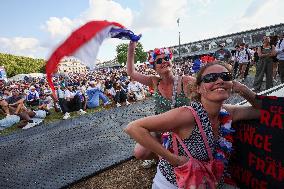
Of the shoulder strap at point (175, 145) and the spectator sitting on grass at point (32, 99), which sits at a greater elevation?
the shoulder strap at point (175, 145)

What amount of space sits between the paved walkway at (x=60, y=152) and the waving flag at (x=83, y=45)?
3.07 m

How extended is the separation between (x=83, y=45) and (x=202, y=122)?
1.14m

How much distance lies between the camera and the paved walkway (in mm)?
5215

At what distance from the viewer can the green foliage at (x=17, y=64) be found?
58750 mm

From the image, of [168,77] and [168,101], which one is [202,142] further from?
[168,77]

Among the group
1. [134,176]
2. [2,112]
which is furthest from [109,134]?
[2,112]

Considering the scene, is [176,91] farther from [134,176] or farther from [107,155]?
[107,155]

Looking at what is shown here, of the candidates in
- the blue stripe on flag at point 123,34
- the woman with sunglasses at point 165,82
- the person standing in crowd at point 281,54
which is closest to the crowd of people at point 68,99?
the person standing in crowd at point 281,54

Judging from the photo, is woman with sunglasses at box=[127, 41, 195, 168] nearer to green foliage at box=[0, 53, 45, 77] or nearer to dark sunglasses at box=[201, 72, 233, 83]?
dark sunglasses at box=[201, 72, 233, 83]

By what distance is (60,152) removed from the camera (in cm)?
669

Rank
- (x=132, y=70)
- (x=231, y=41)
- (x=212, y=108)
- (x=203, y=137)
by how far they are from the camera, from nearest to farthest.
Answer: (x=203, y=137)
(x=212, y=108)
(x=132, y=70)
(x=231, y=41)

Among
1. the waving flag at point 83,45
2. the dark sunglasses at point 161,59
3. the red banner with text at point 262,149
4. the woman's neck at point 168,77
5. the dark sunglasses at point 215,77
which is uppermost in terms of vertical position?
the waving flag at point 83,45

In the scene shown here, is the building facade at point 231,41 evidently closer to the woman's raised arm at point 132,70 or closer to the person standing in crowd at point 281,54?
the person standing in crowd at point 281,54

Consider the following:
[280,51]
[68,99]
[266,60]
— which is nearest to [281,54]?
[280,51]
